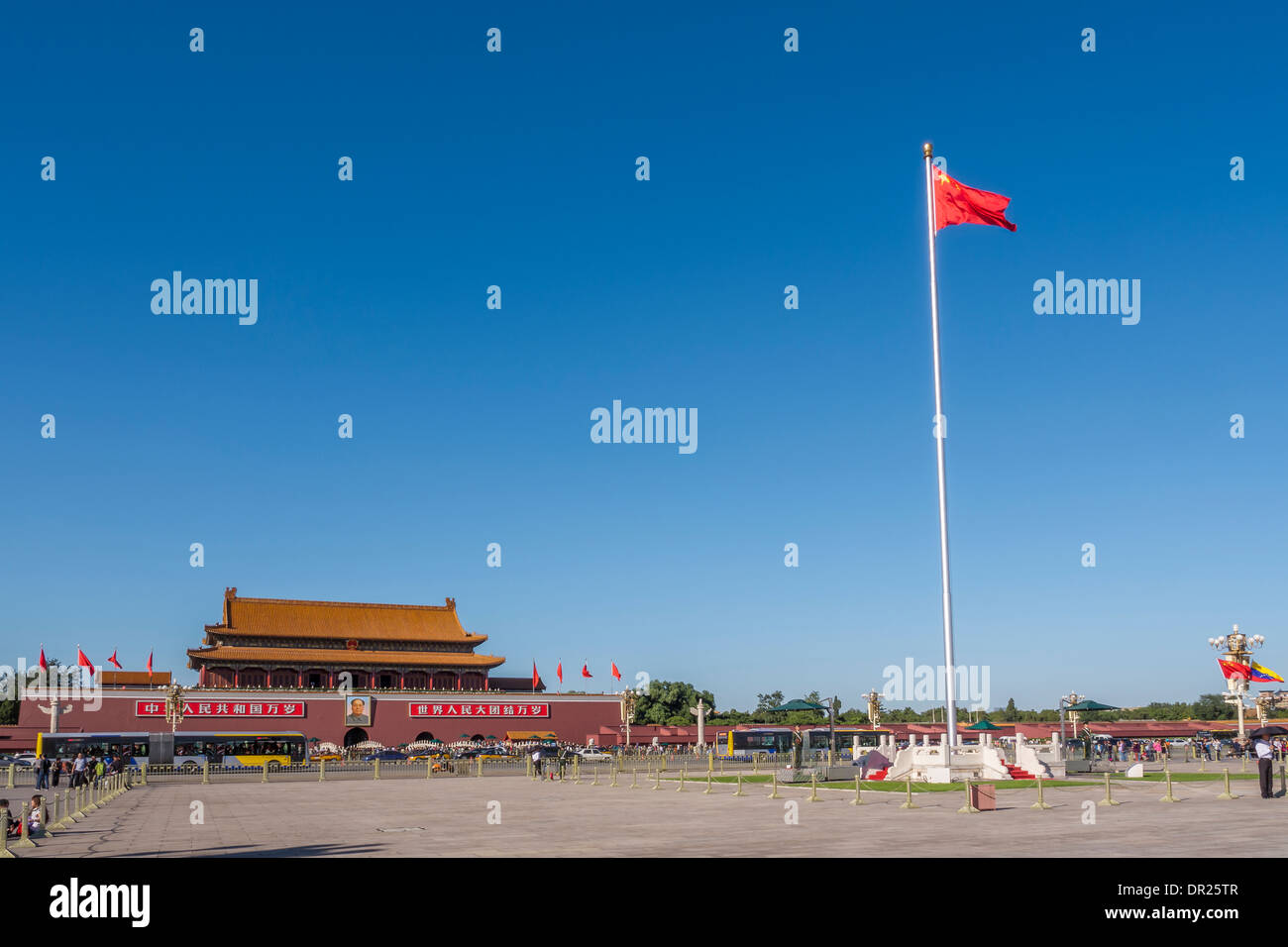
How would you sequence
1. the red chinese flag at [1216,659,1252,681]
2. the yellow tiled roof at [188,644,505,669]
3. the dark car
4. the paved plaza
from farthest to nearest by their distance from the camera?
the yellow tiled roof at [188,644,505,669]
the dark car
the red chinese flag at [1216,659,1252,681]
the paved plaza

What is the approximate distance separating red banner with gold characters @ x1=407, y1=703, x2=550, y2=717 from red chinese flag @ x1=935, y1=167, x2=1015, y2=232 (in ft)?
197

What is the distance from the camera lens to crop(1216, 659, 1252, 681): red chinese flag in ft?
180

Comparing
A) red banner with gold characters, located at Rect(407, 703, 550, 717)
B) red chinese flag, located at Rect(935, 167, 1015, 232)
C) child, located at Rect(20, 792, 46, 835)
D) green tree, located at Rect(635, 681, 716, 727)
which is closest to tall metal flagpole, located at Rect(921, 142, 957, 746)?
red chinese flag, located at Rect(935, 167, 1015, 232)

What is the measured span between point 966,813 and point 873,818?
2.08m

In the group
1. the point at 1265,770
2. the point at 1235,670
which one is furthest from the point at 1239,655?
the point at 1265,770

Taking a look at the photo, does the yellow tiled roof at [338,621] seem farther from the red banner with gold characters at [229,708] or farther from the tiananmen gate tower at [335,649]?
the red banner with gold characters at [229,708]

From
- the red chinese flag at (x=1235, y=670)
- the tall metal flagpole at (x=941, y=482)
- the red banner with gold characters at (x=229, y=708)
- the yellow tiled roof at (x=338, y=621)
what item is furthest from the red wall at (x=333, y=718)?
the tall metal flagpole at (x=941, y=482)

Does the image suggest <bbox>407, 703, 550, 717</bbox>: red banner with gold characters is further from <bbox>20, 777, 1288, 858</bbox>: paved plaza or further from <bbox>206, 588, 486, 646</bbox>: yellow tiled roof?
<bbox>20, 777, 1288, 858</bbox>: paved plaza

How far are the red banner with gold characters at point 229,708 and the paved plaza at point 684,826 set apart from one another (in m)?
42.1

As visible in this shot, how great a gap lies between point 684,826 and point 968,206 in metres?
17.0

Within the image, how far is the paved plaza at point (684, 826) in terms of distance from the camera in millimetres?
16125
